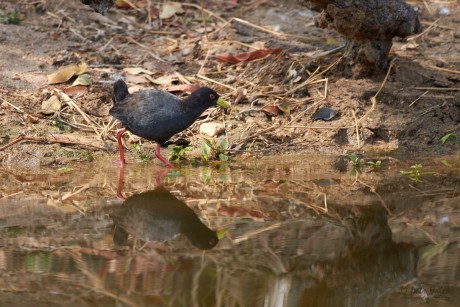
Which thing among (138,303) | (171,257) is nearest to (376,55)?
(171,257)

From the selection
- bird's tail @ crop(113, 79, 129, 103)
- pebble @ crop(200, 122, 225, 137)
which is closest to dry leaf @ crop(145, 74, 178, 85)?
pebble @ crop(200, 122, 225, 137)

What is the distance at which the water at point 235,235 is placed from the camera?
468 cm

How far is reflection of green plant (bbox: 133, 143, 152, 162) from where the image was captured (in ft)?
25.7

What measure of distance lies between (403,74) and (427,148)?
3.37 ft

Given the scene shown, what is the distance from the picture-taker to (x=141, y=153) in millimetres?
7941

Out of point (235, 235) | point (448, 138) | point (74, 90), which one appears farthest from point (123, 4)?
point (235, 235)

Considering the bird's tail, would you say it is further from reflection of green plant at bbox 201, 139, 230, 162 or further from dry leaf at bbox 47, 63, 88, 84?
dry leaf at bbox 47, 63, 88, 84

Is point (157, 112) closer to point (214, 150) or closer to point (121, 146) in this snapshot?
point (121, 146)

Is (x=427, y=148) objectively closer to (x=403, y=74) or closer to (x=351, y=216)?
(x=403, y=74)

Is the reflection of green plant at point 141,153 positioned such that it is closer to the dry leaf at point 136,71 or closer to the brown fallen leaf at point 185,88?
the brown fallen leaf at point 185,88

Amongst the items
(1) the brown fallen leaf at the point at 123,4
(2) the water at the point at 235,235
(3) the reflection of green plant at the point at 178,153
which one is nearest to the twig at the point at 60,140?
(2) the water at the point at 235,235

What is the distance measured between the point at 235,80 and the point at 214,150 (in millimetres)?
1422

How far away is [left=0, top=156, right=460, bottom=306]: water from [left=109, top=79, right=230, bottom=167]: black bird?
1.07ft

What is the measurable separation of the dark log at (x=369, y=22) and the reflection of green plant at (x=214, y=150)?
1.44m
